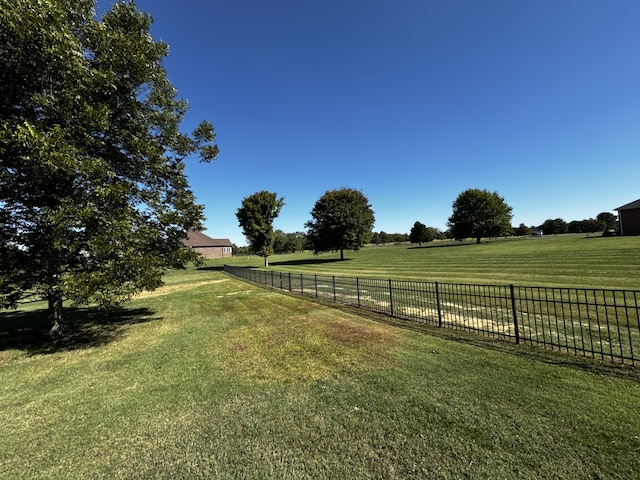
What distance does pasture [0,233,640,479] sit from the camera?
280 centimetres

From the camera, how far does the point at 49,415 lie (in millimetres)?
3994

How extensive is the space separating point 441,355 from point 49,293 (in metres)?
8.32

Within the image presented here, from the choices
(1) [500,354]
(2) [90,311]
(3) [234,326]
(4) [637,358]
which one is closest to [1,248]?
(3) [234,326]

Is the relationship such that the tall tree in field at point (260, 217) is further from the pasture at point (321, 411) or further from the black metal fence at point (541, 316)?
the pasture at point (321, 411)

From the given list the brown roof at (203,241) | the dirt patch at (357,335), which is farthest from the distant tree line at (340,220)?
the dirt patch at (357,335)

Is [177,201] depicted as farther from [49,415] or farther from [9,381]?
[49,415]

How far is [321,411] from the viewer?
12.2ft

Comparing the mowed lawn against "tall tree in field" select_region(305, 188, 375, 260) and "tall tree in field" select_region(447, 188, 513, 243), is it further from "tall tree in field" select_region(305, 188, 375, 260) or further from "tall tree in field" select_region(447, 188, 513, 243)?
"tall tree in field" select_region(447, 188, 513, 243)

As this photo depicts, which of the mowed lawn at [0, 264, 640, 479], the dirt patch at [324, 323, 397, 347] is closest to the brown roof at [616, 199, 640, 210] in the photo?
the mowed lawn at [0, 264, 640, 479]

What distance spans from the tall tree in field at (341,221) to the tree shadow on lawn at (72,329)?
1158 inches

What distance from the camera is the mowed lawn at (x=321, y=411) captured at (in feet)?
9.20

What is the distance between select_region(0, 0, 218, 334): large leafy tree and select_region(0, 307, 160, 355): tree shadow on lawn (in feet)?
2.11

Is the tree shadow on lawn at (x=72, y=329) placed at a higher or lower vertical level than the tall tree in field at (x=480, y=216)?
lower

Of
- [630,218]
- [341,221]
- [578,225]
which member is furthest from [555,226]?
[341,221]
